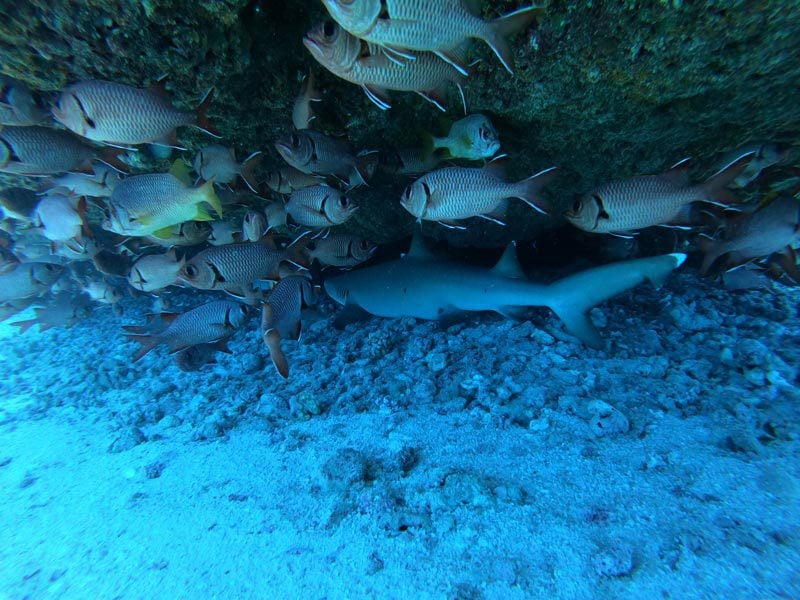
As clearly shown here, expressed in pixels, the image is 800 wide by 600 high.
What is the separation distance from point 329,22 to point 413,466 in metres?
2.67

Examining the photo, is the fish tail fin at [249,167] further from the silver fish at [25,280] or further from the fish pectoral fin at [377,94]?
the silver fish at [25,280]

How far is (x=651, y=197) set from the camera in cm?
270

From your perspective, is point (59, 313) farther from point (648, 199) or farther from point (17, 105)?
point (648, 199)

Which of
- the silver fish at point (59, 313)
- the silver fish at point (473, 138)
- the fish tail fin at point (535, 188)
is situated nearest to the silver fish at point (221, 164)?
the silver fish at point (473, 138)

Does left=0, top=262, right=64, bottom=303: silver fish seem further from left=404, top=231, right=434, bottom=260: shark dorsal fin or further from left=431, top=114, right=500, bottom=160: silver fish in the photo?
left=431, top=114, right=500, bottom=160: silver fish

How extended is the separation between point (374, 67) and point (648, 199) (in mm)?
2038

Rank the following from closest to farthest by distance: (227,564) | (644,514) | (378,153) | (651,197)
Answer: (644,514) < (227,564) < (651,197) < (378,153)

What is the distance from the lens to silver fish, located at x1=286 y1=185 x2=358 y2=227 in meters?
3.62

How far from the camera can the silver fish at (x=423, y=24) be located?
6.00 feet

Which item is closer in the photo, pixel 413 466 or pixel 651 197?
pixel 413 466

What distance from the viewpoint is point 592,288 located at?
3.21m

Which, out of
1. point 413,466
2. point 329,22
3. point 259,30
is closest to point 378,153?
point 259,30

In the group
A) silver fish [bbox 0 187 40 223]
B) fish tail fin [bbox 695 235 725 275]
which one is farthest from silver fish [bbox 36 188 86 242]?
fish tail fin [bbox 695 235 725 275]

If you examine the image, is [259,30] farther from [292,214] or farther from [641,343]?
[641,343]
